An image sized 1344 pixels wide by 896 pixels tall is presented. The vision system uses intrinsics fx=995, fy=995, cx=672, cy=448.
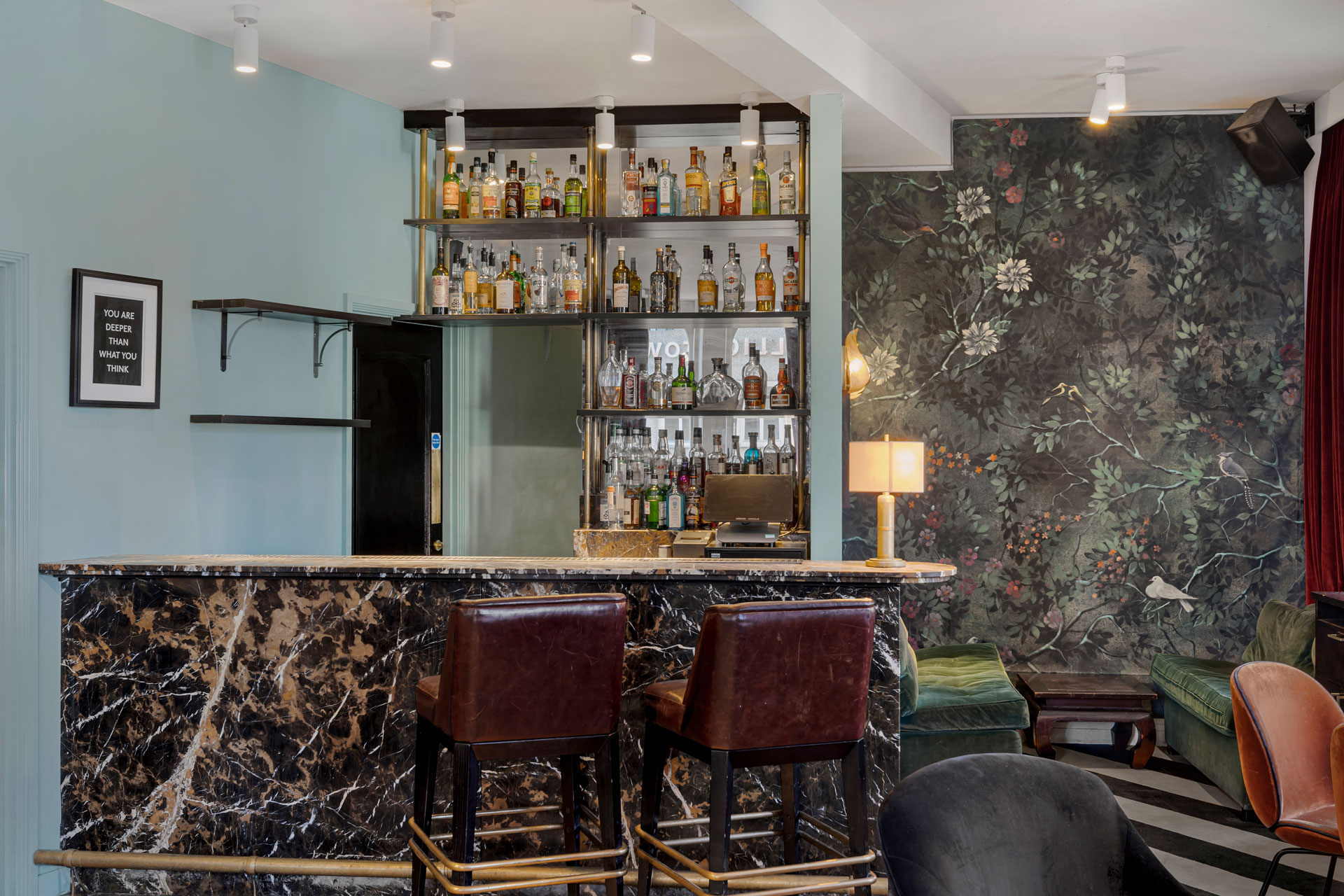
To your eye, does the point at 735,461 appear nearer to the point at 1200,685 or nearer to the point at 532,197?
the point at 532,197

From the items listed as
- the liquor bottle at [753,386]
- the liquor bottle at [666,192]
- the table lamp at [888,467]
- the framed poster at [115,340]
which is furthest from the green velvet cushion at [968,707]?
the framed poster at [115,340]

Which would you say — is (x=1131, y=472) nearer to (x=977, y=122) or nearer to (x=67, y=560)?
(x=977, y=122)

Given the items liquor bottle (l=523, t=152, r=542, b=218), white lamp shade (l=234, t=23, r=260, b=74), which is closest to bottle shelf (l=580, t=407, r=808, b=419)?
liquor bottle (l=523, t=152, r=542, b=218)

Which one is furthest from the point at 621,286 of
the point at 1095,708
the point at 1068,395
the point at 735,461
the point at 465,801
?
the point at 1095,708

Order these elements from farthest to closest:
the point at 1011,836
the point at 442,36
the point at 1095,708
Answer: the point at 1095,708 < the point at 442,36 < the point at 1011,836

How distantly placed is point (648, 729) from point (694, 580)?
1.68 feet

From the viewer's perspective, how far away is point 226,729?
10.0 ft

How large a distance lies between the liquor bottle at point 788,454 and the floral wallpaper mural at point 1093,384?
2.93ft

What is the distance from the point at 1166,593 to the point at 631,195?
3.42 meters

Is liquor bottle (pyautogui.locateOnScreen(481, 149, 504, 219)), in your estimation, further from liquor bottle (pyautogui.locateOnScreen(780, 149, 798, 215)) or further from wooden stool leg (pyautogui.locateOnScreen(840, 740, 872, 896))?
wooden stool leg (pyautogui.locateOnScreen(840, 740, 872, 896))

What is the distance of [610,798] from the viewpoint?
2.45m

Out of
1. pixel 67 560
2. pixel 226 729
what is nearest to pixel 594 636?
pixel 226 729

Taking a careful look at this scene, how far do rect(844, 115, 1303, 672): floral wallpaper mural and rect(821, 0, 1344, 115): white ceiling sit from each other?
Result: 14.8 inches

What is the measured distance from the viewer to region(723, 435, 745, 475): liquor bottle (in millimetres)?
4664
